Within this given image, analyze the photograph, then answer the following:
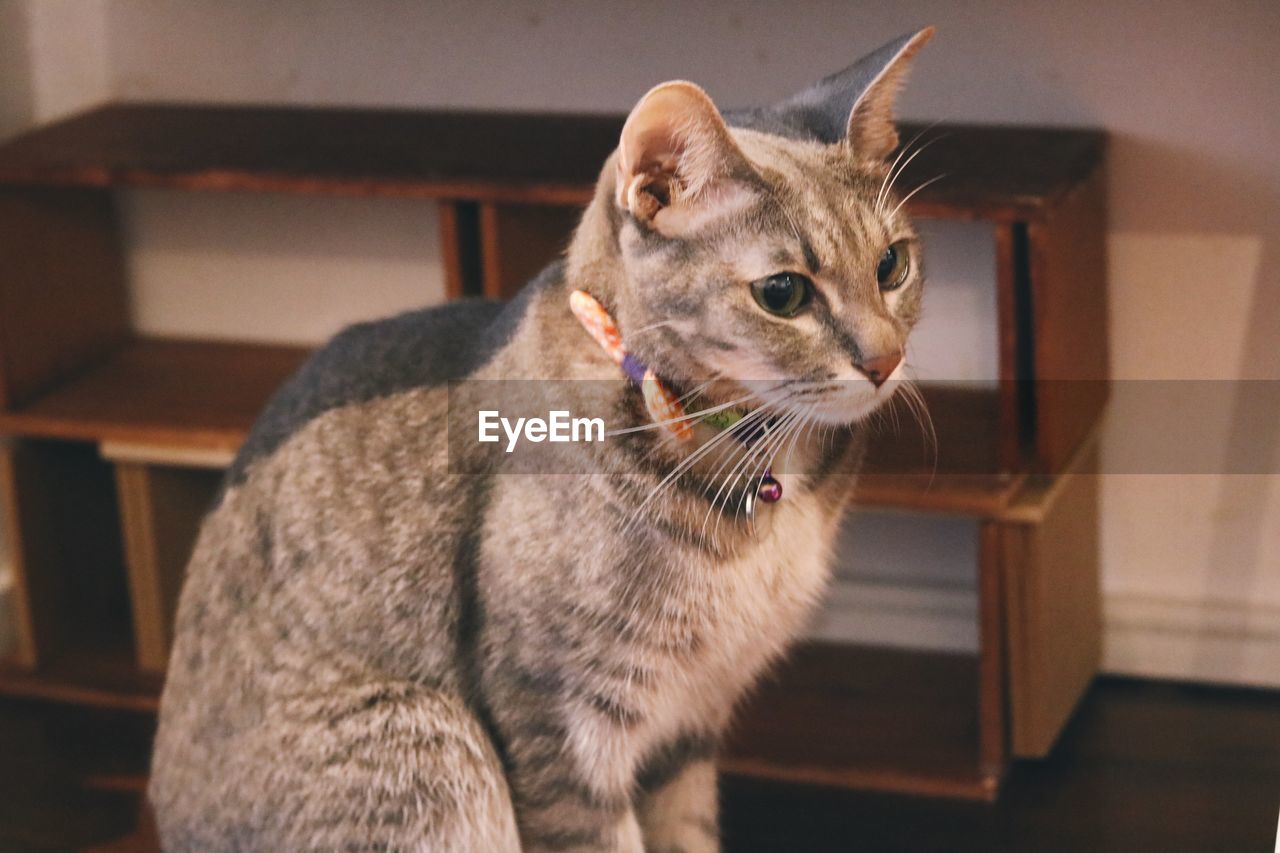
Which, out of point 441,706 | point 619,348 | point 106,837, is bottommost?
point 106,837

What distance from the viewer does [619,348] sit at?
1247mm

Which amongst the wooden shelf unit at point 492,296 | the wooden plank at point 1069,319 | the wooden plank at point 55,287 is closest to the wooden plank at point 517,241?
the wooden shelf unit at point 492,296

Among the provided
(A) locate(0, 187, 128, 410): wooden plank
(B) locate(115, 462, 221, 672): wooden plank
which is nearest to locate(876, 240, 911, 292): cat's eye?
(B) locate(115, 462, 221, 672): wooden plank

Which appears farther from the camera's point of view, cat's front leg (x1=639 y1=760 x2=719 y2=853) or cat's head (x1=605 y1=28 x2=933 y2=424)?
cat's front leg (x1=639 y1=760 x2=719 y2=853)

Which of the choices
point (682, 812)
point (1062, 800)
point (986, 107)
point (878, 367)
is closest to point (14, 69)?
point (986, 107)

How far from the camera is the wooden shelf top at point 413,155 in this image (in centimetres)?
176

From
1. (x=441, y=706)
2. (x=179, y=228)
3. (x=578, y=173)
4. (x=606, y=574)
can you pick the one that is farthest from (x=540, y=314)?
(x=179, y=228)

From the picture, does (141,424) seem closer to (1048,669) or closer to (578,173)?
(578,173)

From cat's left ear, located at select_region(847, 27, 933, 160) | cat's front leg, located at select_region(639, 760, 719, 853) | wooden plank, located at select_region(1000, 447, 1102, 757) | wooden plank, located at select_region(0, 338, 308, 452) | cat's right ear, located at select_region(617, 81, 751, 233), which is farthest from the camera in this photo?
wooden plank, located at select_region(0, 338, 308, 452)

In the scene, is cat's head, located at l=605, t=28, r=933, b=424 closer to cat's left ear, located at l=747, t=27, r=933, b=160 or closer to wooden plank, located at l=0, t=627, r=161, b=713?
cat's left ear, located at l=747, t=27, r=933, b=160

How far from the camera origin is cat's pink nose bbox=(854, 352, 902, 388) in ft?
3.81

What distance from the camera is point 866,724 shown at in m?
2.00

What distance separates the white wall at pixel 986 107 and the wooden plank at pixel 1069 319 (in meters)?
0.06

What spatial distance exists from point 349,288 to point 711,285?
1.19 metres
